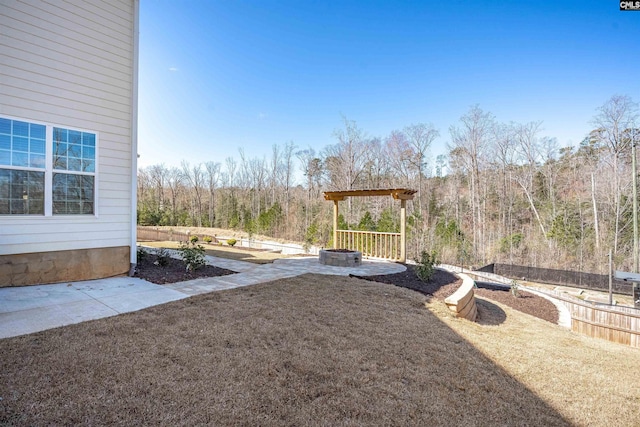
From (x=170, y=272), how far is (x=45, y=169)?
2663mm

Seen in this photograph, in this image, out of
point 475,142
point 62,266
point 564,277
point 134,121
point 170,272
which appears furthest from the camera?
point 475,142

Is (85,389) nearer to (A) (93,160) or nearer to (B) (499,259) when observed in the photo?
(A) (93,160)

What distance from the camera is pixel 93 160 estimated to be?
5145 mm

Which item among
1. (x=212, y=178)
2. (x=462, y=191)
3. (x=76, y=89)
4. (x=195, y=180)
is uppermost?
(x=212, y=178)

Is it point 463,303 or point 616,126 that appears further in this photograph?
point 616,126

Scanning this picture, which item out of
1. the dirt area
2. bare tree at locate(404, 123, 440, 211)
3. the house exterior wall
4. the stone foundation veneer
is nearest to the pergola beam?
the dirt area

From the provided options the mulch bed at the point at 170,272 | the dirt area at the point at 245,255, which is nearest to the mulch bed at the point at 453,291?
the mulch bed at the point at 170,272

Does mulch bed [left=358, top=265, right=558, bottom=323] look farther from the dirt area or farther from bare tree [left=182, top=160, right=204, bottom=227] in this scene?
bare tree [left=182, top=160, right=204, bottom=227]

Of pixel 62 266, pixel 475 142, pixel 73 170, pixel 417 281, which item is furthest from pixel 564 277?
pixel 73 170

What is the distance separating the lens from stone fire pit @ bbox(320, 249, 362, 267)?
7.75 meters

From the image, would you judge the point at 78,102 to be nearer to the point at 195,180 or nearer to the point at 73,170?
the point at 73,170

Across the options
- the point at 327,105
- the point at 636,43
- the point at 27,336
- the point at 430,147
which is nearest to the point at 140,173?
the point at 327,105

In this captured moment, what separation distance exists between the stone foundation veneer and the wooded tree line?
781 centimetres

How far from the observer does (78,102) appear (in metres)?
4.93
